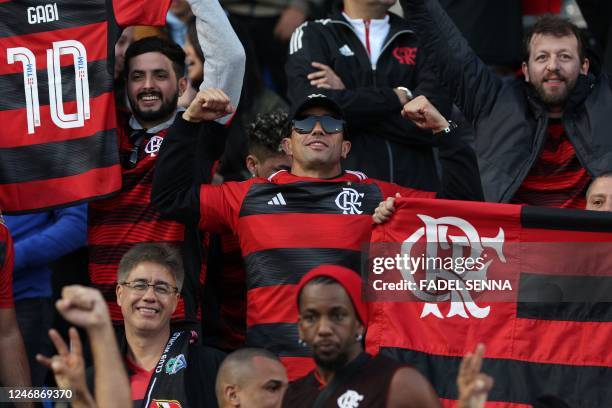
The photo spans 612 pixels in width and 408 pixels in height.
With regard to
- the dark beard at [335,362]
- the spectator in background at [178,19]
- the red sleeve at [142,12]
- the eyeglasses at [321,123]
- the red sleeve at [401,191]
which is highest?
the spectator in background at [178,19]

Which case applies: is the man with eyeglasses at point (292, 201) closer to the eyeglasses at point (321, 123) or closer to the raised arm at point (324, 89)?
the eyeglasses at point (321, 123)

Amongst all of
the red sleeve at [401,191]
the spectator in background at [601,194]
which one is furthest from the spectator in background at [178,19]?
→ the spectator in background at [601,194]

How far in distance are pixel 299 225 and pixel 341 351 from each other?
1773mm

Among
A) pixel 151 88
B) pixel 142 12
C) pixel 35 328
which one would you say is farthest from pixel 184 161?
pixel 35 328

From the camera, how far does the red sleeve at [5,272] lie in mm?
8180

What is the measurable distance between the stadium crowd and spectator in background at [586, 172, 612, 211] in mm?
10

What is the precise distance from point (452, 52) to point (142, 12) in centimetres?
192

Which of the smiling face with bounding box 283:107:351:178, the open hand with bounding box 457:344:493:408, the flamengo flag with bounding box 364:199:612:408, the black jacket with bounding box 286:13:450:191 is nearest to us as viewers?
the open hand with bounding box 457:344:493:408

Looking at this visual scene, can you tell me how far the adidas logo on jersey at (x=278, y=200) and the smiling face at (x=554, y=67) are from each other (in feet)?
5.78

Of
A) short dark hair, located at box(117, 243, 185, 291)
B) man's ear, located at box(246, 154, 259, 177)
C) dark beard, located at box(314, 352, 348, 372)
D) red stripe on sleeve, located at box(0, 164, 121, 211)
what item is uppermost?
man's ear, located at box(246, 154, 259, 177)

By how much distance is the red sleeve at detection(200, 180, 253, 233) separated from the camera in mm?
8344

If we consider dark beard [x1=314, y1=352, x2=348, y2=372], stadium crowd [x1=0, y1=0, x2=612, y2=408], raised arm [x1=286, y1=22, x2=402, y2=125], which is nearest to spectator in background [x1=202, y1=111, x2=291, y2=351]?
stadium crowd [x1=0, y1=0, x2=612, y2=408]

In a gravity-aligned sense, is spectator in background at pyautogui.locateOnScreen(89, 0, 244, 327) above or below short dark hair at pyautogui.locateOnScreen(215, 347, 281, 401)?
above

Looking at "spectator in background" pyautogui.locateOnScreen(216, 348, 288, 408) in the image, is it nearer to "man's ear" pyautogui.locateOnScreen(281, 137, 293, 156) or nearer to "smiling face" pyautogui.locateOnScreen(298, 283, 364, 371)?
"smiling face" pyautogui.locateOnScreen(298, 283, 364, 371)
